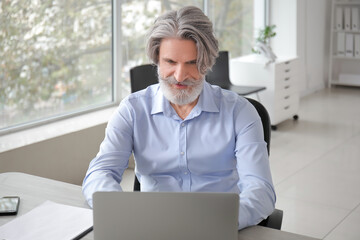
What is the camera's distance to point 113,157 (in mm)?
2010

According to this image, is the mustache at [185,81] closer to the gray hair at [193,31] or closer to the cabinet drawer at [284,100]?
the gray hair at [193,31]

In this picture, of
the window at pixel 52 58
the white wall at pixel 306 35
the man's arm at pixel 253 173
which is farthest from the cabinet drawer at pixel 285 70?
the man's arm at pixel 253 173

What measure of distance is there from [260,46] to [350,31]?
2.15 metres

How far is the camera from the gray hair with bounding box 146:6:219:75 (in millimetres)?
1959

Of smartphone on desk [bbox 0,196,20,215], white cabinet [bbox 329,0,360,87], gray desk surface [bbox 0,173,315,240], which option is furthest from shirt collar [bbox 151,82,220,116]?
white cabinet [bbox 329,0,360,87]

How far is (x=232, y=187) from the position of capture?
6.89 feet

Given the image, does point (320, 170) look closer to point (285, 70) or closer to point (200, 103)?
point (285, 70)

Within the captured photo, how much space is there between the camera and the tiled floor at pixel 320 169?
11.6ft

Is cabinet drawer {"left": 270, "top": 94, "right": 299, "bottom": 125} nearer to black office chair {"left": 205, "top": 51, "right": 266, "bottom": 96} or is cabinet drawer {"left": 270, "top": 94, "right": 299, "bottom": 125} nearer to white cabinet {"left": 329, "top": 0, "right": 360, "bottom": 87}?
black office chair {"left": 205, "top": 51, "right": 266, "bottom": 96}

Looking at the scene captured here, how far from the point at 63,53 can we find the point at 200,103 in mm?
2447

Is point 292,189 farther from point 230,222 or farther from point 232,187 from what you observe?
point 230,222

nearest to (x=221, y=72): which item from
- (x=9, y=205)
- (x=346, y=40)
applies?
(x=346, y=40)

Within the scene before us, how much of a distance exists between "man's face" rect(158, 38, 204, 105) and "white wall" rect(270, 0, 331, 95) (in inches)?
198

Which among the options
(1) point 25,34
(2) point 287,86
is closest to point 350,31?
(2) point 287,86
